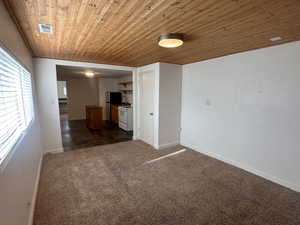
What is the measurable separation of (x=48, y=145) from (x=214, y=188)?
3646 millimetres

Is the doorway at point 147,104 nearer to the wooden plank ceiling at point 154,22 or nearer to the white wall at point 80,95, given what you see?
the wooden plank ceiling at point 154,22

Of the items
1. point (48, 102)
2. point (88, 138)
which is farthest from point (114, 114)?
point (48, 102)

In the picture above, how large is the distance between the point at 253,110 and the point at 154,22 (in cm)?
232

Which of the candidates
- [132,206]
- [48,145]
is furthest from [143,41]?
[48,145]

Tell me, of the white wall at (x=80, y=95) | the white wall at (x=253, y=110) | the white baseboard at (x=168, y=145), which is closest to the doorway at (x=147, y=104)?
the white baseboard at (x=168, y=145)

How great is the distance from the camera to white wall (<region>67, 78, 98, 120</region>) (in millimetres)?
7824

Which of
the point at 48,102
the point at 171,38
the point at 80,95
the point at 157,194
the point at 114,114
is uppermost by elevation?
the point at 171,38

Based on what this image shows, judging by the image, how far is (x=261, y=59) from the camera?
2.55 m

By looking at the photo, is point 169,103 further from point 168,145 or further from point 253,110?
point 253,110

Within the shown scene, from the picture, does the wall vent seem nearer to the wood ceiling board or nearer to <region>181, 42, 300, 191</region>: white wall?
the wood ceiling board

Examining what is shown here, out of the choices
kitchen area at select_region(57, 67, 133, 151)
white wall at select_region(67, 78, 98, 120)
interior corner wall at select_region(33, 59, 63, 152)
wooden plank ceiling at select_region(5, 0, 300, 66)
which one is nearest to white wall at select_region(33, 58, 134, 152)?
interior corner wall at select_region(33, 59, 63, 152)

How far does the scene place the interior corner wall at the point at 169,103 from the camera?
3789 mm

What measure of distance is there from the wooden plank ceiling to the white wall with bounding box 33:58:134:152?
93 centimetres

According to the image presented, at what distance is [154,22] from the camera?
1.68 meters
